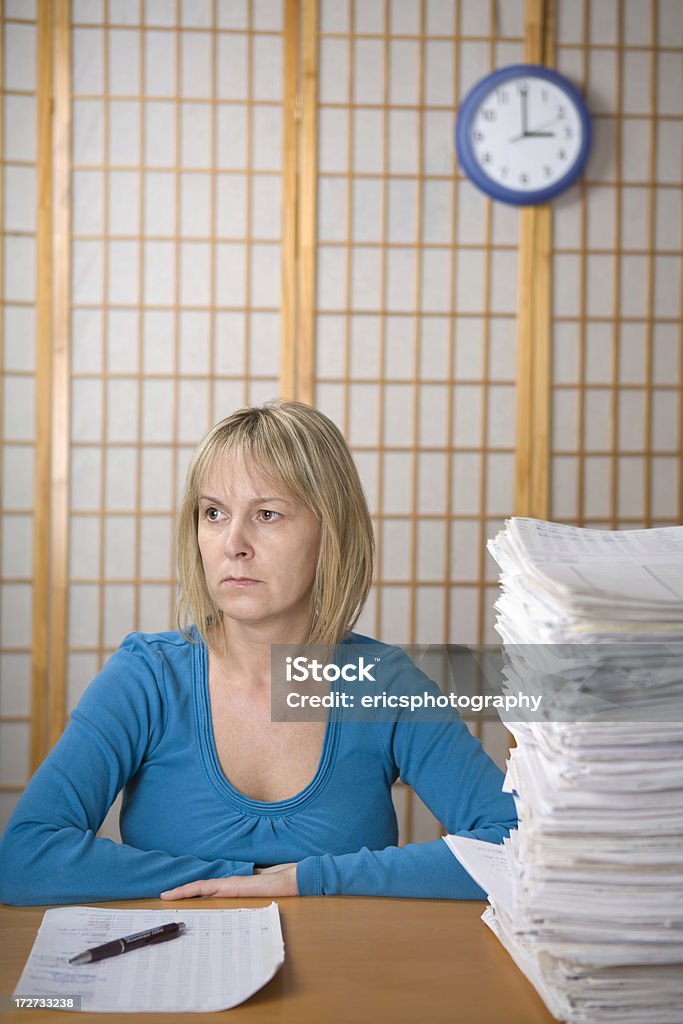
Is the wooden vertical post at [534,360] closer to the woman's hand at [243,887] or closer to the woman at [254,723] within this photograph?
the woman at [254,723]

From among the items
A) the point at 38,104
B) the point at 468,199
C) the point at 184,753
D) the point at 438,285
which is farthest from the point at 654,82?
the point at 184,753

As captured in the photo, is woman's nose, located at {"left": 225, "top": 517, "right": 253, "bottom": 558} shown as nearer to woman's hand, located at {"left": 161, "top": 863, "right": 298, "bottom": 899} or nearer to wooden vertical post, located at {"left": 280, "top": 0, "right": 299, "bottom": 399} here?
woman's hand, located at {"left": 161, "top": 863, "right": 298, "bottom": 899}

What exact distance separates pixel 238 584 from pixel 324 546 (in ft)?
0.44

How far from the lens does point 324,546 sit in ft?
4.40

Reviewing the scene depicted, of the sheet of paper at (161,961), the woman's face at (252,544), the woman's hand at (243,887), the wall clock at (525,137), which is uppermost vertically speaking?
the wall clock at (525,137)

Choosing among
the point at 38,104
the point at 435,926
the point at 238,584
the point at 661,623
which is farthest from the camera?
the point at 38,104

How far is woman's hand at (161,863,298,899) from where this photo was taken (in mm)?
1051

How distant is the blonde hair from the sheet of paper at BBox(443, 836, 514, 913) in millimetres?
420

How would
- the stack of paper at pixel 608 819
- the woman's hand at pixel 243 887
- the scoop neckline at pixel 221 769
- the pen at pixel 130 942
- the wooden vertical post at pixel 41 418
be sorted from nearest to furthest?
the stack of paper at pixel 608 819 < the pen at pixel 130 942 < the woman's hand at pixel 243 887 < the scoop neckline at pixel 221 769 < the wooden vertical post at pixel 41 418

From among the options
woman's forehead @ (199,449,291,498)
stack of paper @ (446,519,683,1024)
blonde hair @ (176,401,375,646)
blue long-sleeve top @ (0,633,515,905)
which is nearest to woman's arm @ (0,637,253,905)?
blue long-sleeve top @ (0,633,515,905)

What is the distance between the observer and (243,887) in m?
1.06

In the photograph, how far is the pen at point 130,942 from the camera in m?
0.86

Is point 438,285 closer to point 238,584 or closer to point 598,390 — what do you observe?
point 598,390

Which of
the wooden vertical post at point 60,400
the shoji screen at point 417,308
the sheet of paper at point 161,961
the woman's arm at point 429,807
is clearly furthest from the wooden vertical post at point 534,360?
the sheet of paper at point 161,961
